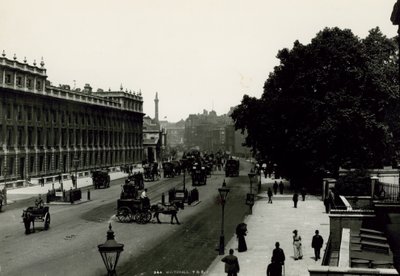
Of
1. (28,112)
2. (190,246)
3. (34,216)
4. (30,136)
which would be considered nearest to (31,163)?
(30,136)

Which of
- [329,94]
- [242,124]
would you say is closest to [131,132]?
[242,124]

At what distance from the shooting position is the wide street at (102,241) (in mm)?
18812

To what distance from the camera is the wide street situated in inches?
741

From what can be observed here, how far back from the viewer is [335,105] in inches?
1678

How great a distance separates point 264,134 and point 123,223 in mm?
23103

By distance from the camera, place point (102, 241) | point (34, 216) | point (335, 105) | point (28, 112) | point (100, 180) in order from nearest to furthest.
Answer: point (102, 241)
point (34, 216)
point (335, 105)
point (100, 180)
point (28, 112)

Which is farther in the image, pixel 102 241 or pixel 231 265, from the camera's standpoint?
pixel 102 241

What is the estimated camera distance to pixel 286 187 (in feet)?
176

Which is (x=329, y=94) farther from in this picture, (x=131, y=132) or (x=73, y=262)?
(x=131, y=132)

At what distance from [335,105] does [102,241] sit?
25.6 m

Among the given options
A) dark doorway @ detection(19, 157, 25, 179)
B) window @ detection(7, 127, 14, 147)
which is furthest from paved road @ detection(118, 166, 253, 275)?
dark doorway @ detection(19, 157, 25, 179)

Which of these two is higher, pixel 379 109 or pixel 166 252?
pixel 379 109

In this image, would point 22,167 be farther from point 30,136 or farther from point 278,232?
point 278,232

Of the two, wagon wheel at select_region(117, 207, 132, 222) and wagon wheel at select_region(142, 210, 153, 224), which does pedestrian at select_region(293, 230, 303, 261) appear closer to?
wagon wheel at select_region(142, 210, 153, 224)
